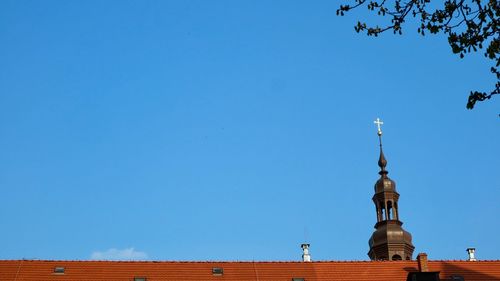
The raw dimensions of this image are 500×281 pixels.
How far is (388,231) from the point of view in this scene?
63750 mm

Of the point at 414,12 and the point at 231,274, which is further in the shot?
the point at 231,274

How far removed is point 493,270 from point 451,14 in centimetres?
3586

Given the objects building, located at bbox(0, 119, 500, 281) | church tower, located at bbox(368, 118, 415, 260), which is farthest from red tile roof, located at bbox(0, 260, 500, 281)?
church tower, located at bbox(368, 118, 415, 260)

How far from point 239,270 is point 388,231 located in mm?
19117

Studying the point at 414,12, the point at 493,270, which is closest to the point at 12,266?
the point at 493,270

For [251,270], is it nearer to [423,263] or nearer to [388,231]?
[423,263]

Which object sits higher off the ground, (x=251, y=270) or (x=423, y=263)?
(x=423, y=263)

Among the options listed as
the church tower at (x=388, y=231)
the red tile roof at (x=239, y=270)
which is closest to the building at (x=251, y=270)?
the red tile roof at (x=239, y=270)

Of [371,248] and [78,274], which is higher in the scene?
[371,248]

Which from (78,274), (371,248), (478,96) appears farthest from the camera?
(371,248)

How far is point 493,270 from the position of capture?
4934cm

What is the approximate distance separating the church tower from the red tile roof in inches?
515

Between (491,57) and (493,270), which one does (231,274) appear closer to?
(493,270)

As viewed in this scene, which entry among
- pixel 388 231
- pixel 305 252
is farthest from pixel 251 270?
pixel 388 231
